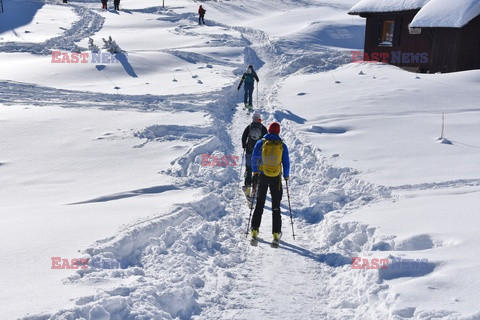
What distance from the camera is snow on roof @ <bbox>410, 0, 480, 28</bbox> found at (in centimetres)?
1910

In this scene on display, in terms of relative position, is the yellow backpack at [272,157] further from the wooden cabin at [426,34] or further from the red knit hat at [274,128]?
the wooden cabin at [426,34]

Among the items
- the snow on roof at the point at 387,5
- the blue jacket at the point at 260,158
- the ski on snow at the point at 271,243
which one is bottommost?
the ski on snow at the point at 271,243

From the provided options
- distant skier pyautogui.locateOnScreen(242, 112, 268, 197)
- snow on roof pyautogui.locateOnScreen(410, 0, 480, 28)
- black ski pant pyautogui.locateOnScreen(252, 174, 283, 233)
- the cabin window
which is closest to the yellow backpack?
Answer: black ski pant pyautogui.locateOnScreen(252, 174, 283, 233)

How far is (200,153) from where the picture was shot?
11820 millimetres

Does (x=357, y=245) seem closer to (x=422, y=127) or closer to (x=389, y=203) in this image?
(x=389, y=203)

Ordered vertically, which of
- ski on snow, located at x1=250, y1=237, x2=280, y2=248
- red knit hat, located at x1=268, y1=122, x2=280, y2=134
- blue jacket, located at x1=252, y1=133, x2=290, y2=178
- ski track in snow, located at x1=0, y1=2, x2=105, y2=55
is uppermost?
ski track in snow, located at x1=0, y1=2, x2=105, y2=55

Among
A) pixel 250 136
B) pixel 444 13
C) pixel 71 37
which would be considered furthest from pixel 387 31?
pixel 250 136

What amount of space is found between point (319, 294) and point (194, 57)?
21546mm

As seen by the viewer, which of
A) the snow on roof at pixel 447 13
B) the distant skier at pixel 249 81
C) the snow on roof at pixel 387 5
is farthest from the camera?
the snow on roof at pixel 387 5

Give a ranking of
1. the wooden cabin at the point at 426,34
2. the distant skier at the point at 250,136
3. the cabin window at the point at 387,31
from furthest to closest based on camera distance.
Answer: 1. the cabin window at the point at 387,31
2. the wooden cabin at the point at 426,34
3. the distant skier at the point at 250,136

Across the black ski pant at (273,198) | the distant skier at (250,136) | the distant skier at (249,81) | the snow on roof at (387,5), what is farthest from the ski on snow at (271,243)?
the snow on roof at (387,5)

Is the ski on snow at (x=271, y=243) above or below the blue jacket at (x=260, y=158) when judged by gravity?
below

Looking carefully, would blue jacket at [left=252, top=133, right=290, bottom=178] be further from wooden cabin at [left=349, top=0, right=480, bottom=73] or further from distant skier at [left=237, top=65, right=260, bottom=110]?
wooden cabin at [left=349, top=0, right=480, bottom=73]

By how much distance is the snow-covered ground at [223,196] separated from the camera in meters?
5.54
